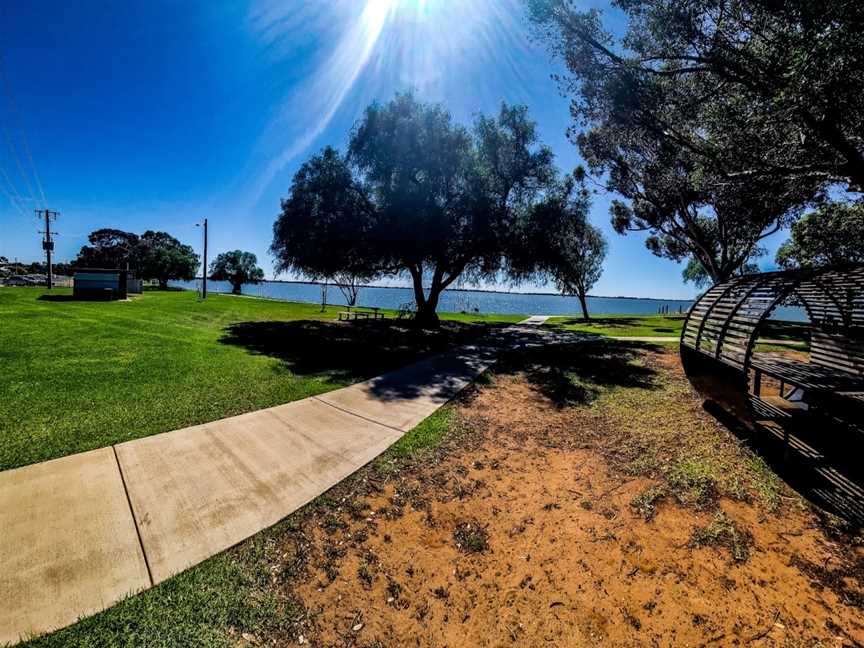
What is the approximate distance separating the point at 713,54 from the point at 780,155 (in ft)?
14.4

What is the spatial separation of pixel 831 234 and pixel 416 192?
79.2 ft

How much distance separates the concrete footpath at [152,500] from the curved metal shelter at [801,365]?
4.79m

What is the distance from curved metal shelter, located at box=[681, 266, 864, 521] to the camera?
4.20 m

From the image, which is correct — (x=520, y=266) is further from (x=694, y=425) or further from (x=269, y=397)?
(x=269, y=397)

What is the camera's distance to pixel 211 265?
67.3m

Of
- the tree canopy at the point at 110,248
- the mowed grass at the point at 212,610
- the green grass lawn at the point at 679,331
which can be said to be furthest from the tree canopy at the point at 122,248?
the mowed grass at the point at 212,610

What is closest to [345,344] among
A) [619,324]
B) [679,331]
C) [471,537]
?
[471,537]

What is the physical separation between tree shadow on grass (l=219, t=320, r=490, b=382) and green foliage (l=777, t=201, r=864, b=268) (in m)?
19.7

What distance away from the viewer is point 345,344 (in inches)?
504

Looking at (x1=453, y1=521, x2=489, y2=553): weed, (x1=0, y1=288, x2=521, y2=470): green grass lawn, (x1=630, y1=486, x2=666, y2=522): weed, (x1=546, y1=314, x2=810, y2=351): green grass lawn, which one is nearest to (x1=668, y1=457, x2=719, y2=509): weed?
(x1=630, y1=486, x2=666, y2=522): weed

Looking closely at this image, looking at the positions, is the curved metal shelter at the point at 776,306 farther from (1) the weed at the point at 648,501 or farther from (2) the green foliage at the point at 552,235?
(2) the green foliage at the point at 552,235

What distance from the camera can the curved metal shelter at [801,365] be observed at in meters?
4.20

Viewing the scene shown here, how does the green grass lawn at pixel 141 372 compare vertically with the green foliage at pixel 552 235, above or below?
below

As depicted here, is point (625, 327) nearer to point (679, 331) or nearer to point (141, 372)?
point (679, 331)
